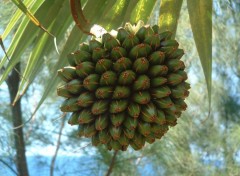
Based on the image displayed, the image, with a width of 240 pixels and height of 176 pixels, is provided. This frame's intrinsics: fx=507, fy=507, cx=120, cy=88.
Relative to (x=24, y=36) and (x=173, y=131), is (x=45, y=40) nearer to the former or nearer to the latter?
(x=24, y=36)

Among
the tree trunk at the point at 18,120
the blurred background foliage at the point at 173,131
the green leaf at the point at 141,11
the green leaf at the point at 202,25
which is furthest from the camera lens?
the blurred background foliage at the point at 173,131

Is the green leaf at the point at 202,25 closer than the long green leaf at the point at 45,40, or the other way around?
the green leaf at the point at 202,25

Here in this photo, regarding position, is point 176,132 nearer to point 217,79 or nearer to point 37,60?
point 217,79

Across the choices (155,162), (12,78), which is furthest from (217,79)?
(12,78)

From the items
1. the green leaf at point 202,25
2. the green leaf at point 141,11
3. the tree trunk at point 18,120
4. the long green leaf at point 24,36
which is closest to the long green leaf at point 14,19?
the long green leaf at point 24,36

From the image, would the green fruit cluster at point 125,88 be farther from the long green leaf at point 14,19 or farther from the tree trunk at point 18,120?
the tree trunk at point 18,120
